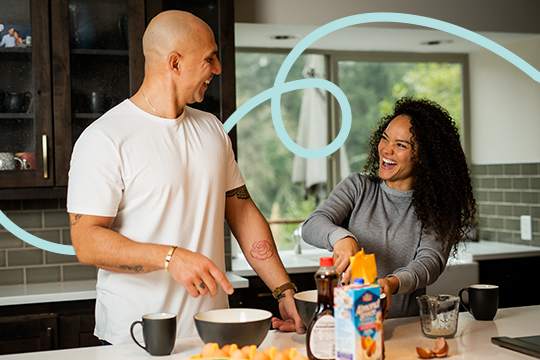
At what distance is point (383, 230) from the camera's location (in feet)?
6.33

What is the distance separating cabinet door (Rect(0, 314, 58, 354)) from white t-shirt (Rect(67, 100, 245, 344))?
1.02 m

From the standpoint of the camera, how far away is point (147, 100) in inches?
68.8

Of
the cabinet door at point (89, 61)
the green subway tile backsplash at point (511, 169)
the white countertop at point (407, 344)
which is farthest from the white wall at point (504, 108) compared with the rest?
the cabinet door at point (89, 61)

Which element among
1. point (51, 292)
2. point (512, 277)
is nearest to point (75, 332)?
point (51, 292)

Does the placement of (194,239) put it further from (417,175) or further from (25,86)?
(25,86)

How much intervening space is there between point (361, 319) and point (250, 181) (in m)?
7.17

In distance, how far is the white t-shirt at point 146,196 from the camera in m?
1.58

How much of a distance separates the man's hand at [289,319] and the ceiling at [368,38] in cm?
198

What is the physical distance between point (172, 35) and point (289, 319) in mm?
905

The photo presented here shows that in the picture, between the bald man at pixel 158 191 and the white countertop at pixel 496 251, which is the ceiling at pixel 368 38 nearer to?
the white countertop at pixel 496 251

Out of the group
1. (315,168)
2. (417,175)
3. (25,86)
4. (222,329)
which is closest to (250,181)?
(315,168)

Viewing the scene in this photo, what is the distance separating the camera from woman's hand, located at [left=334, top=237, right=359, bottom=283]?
154cm

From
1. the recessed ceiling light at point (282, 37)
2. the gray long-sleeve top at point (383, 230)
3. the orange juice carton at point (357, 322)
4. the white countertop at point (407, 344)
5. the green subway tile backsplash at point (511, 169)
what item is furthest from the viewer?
the green subway tile backsplash at point (511, 169)

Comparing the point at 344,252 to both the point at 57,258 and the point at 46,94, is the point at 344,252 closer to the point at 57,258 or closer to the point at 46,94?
the point at 46,94
